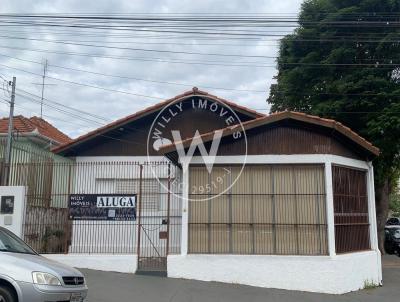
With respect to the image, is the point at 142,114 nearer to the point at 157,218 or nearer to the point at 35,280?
the point at 157,218

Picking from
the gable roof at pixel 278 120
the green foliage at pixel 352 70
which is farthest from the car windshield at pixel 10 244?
the green foliage at pixel 352 70

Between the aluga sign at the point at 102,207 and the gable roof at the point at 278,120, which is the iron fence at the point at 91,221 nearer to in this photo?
the aluga sign at the point at 102,207

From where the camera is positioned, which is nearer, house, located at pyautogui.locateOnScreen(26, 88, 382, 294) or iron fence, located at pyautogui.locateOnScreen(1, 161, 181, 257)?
house, located at pyautogui.locateOnScreen(26, 88, 382, 294)

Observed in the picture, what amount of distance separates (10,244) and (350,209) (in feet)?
26.4

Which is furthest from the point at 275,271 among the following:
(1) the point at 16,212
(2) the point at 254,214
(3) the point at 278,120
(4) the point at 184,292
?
(1) the point at 16,212

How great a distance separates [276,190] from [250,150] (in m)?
1.15

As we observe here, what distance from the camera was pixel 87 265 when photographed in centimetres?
1179

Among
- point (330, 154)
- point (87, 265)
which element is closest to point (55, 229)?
point (87, 265)

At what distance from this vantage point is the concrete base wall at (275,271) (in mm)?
10734

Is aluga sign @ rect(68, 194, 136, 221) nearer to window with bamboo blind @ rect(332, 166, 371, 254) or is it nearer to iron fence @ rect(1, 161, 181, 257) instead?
iron fence @ rect(1, 161, 181, 257)

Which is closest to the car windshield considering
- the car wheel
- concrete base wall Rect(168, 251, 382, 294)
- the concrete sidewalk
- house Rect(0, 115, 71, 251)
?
the car wheel

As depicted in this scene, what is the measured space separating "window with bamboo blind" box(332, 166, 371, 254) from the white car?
6.58 m

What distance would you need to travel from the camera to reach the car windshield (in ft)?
24.3

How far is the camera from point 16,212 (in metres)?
12.2
